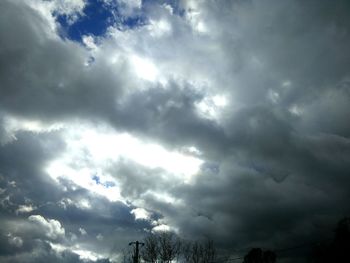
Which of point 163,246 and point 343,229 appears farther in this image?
point 163,246

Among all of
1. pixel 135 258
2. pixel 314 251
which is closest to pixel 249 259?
pixel 314 251

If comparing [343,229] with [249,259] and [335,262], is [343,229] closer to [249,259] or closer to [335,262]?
[335,262]

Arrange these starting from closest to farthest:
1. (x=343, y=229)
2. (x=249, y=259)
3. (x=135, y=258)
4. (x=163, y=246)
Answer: (x=135, y=258), (x=343, y=229), (x=163, y=246), (x=249, y=259)

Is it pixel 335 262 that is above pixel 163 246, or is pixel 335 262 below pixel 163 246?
below

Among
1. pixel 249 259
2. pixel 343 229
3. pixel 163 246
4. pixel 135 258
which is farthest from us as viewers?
pixel 249 259

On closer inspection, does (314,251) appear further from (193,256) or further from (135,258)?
(135,258)

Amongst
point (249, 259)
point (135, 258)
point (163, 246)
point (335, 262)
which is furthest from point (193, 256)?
point (335, 262)

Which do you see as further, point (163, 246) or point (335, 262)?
point (163, 246)

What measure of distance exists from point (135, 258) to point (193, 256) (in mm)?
20341

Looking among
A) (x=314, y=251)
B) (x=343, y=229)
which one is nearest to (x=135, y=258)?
(x=314, y=251)

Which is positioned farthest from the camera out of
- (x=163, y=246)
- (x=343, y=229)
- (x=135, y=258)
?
(x=163, y=246)

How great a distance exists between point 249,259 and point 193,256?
1295cm

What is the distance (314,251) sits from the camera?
56594 millimetres

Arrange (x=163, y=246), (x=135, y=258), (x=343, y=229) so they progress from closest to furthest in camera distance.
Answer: (x=135, y=258), (x=343, y=229), (x=163, y=246)
